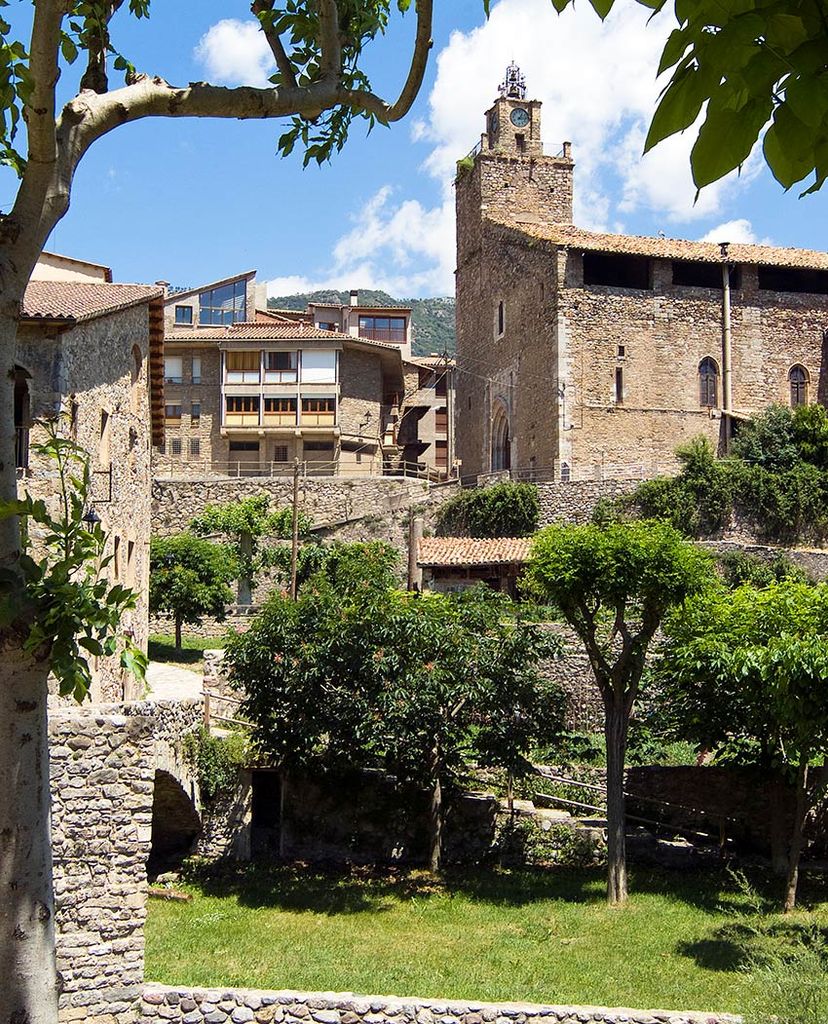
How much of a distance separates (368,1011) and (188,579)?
19.5m

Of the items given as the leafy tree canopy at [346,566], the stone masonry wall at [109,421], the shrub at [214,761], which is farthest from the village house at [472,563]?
the shrub at [214,761]

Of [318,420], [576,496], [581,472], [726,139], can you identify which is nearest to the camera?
[726,139]

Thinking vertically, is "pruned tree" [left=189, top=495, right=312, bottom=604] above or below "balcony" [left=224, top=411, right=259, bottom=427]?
below

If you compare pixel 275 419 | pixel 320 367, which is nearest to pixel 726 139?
pixel 320 367

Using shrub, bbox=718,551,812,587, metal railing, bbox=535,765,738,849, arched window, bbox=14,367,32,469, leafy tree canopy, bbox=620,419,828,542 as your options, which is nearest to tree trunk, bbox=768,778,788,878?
metal railing, bbox=535,765,738,849

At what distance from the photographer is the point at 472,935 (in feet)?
51.5

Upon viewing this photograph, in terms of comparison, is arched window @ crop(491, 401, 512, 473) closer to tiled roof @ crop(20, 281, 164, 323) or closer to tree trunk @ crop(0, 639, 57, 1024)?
tiled roof @ crop(20, 281, 164, 323)

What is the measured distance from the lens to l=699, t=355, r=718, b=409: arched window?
38.8 metres

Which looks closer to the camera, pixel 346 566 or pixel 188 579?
pixel 346 566

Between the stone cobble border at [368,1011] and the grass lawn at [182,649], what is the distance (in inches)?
612

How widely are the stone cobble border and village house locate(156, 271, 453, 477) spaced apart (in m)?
31.3

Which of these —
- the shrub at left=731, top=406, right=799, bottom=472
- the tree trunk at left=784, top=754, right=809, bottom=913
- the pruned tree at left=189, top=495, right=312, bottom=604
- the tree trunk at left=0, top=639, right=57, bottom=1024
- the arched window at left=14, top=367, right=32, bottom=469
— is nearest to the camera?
the tree trunk at left=0, top=639, right=57, bottom=1024

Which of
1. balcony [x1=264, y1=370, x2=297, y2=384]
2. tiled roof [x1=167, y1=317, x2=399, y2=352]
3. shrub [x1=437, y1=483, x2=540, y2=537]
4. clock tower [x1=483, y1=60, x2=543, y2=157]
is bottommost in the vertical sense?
shrub [x1=437, y1=483, x2=540, y2=537]

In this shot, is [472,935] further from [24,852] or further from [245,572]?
[245,572]
